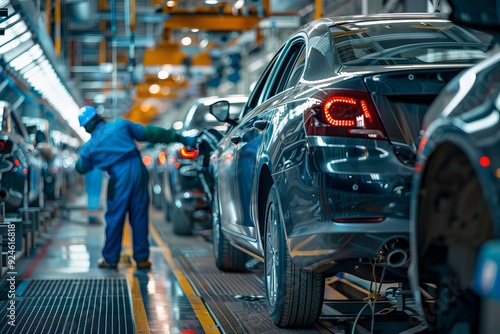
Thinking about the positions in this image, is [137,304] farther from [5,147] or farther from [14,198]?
[14,198]

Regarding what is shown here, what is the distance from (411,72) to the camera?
194 inches

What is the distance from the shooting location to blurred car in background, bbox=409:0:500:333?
314 cm

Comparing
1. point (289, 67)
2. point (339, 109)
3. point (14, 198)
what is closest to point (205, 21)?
point (14, 198)

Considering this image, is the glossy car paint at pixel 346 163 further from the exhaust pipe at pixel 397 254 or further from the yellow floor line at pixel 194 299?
the yellow floor line at pixel 194 299

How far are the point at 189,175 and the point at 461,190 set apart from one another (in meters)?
9.57

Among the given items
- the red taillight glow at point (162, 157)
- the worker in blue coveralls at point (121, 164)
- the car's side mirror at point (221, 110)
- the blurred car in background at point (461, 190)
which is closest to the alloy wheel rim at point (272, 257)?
the blurred car in background at point (461, 190)

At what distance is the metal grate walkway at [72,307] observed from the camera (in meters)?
6.29

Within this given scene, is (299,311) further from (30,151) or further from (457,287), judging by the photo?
(30,151)

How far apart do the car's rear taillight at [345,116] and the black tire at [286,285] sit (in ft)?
2.37

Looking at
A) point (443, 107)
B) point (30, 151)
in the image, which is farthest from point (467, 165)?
point (30, 151)

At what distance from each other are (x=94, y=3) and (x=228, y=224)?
1626 cm

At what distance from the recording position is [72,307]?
721cm

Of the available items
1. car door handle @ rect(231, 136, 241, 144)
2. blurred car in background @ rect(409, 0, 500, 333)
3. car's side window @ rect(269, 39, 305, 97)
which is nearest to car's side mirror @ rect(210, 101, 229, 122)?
car door handle @ rect(231, 136, 241, 144)

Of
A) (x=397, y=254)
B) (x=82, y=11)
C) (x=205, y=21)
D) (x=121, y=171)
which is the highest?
(x=82, y=11)
